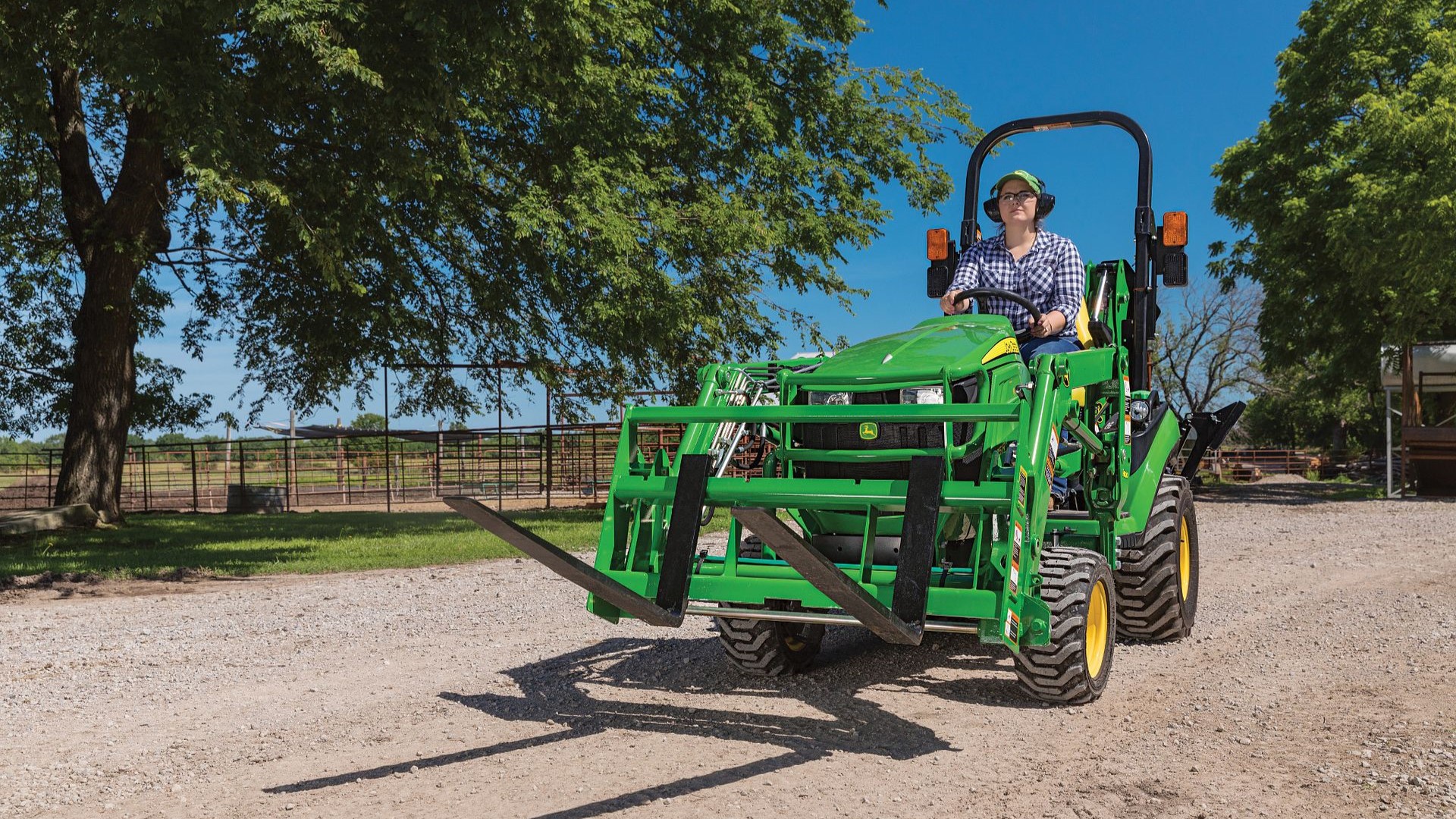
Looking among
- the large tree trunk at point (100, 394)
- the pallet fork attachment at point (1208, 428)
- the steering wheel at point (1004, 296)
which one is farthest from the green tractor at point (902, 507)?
the large tree trunk at point (100, 394)

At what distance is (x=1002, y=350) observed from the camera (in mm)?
5656

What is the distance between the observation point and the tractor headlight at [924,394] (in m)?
5.28

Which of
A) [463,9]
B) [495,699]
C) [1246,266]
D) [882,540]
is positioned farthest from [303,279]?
[1246,266]

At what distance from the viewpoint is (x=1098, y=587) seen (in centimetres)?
550

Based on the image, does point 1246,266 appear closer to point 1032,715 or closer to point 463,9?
point 463,9

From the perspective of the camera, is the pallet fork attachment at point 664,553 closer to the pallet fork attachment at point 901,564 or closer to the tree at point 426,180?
the pallet fork attachment at point 901,564

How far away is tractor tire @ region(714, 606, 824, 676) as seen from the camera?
593cm

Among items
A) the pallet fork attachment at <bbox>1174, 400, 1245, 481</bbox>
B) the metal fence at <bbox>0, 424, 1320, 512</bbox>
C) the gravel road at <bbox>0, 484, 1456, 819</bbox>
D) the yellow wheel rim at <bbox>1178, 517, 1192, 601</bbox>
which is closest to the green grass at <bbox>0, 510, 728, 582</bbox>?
A: the metal fence at <bbox>0, 424, 1320, 512</bbox>

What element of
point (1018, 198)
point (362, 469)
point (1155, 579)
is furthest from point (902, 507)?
point (362, 469)

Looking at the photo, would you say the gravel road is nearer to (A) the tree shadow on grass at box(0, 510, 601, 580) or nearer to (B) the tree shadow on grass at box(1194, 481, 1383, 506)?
(A) the tree shadow on grass at box(0, 510, 601, 580)

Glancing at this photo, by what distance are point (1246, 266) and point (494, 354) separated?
18177mm

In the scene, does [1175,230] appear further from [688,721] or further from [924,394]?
[688,721]

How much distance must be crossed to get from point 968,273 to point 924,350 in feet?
4.14

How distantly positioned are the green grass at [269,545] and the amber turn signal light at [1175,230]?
5621 mm
